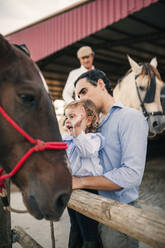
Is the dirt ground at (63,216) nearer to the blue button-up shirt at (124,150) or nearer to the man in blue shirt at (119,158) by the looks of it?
the man in blue shirt at (119,158)

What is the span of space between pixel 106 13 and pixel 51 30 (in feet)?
5.59

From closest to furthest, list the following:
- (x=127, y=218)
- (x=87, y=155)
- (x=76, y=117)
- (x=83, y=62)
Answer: (x=127, y=218), (x=87, y=155), (x=76, y=117), (x=83, y=62)

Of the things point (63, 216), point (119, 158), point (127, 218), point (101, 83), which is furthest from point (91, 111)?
point (63, 216)

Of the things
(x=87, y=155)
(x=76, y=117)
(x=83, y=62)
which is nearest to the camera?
(x=87, y=155)

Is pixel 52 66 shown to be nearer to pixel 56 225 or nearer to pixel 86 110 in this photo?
pixel 56 225

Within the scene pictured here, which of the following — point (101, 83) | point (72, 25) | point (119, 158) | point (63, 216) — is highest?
point (72, 25)

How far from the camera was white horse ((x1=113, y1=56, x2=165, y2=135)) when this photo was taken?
3416mm

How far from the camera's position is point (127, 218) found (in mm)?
991

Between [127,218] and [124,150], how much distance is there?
47 centimetres

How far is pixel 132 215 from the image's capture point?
980 millimetres

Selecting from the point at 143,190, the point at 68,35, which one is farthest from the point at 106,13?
the point at 143,190

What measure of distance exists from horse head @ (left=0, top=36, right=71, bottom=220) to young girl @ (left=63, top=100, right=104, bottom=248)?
411 millimetres

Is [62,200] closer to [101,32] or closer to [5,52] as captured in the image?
[5,52]

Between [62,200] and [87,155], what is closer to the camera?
[62,200]
